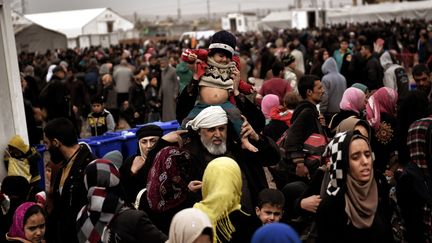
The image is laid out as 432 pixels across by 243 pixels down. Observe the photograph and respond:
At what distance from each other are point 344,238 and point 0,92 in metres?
4.84

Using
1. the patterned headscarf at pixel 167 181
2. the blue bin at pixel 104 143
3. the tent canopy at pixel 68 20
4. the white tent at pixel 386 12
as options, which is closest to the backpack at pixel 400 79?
the blue bin at pixel 104 143

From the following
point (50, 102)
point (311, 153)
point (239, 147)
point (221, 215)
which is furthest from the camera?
point (50, 102)

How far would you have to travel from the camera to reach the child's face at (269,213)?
5.34 m

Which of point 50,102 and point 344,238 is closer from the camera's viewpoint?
point 344,238

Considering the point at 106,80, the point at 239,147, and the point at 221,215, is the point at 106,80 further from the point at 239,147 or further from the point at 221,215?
the point at 221,215

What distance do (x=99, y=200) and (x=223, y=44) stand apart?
1855 millimetres

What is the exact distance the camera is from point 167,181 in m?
5.20

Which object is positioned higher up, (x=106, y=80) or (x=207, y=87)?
(x=207, y=87)

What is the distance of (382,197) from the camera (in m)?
4.90

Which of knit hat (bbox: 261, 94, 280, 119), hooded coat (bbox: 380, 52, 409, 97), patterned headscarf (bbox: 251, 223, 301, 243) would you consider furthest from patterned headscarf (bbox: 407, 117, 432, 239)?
hooded coat (bbox: 380, 52, 409, 97)

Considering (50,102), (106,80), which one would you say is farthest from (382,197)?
(106,80)

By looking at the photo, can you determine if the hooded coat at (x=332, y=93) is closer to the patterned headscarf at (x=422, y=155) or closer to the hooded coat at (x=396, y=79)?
the hooded coat at (x=396, y=79)

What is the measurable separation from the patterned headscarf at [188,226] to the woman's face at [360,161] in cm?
106

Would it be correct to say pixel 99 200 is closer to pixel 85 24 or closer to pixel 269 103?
pixel 269 103
